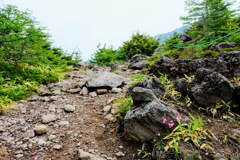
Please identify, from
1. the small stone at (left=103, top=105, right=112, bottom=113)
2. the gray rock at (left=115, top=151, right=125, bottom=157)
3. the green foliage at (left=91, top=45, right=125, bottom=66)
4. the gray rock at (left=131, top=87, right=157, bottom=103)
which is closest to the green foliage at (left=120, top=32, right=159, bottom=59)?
the green foliage at (left=91, top=45, right=125, bottom=66)

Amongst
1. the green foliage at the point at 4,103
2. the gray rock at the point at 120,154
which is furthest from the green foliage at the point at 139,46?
the gray rock at the point at 120,154

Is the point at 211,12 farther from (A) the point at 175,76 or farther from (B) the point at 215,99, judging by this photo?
(B) the point at 215,99

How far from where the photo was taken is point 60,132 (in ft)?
11.6

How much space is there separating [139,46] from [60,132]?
10.2 metres

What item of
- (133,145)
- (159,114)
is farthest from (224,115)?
(133,145)

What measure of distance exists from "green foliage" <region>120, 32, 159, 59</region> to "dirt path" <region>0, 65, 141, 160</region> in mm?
8551

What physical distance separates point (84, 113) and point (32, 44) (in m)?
2.88

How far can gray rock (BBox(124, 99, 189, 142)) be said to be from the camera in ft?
9.35

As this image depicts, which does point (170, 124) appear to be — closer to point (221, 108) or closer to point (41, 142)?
point (221, 108)

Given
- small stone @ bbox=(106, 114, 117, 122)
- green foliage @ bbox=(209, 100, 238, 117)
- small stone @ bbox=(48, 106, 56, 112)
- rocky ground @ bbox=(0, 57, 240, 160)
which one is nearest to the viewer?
rocky ground @ bbox=(0, 57, 240, 160)

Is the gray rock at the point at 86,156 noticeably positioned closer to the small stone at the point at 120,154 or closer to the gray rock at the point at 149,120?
the small stone at the point at 120,154

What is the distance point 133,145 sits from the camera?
312cm

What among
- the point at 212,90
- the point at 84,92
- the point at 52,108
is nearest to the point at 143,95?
the point at 212,90

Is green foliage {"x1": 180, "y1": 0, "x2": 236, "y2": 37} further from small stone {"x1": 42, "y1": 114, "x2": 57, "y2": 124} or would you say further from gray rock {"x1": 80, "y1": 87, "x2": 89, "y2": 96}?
small stone {"x1": 42, "y1": 114, "x2": 57, "y2": 124}
